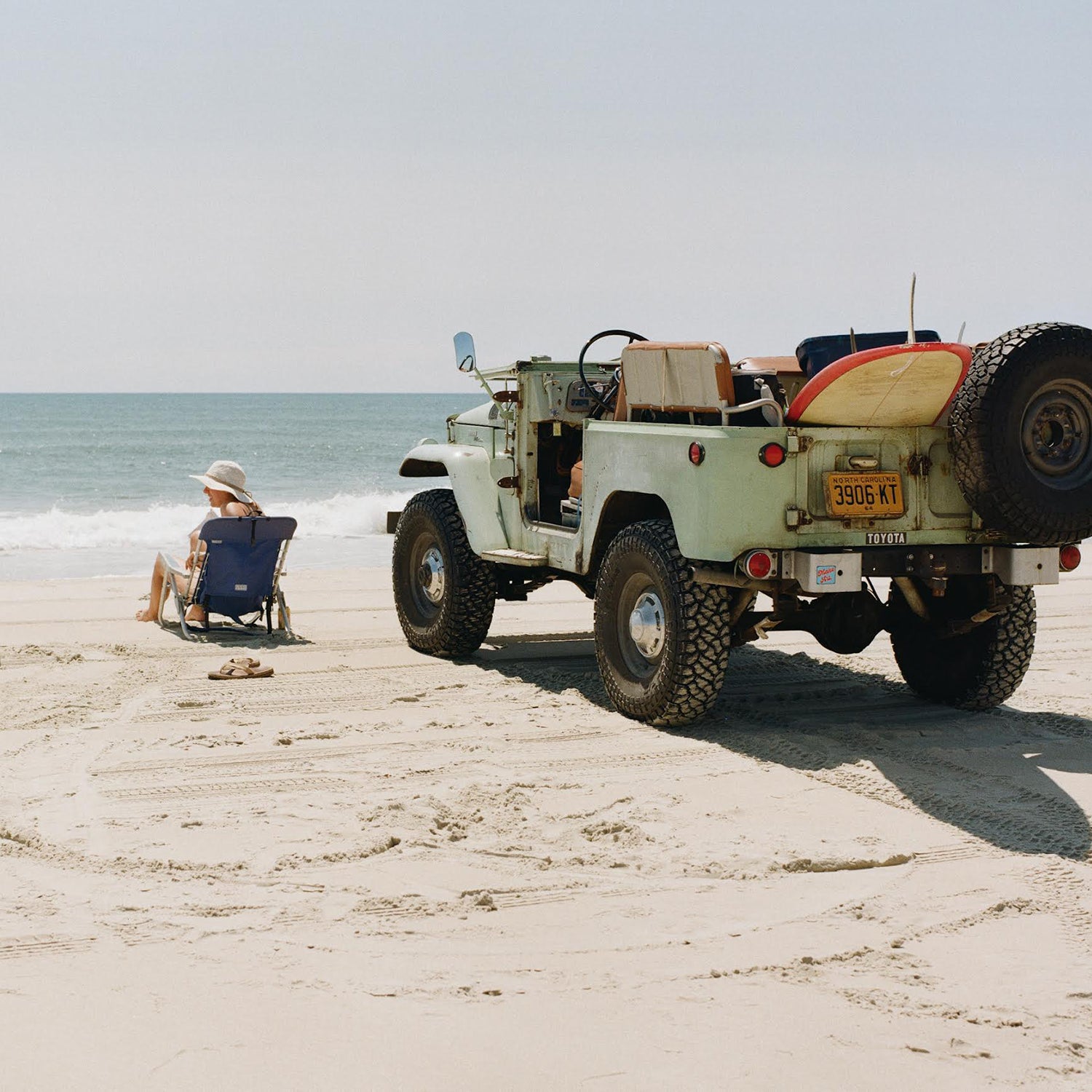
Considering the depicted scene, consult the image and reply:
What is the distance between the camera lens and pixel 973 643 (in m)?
7.15

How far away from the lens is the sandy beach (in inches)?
133

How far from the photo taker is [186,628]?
31.1 ft

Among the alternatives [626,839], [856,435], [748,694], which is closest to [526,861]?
[626,839]

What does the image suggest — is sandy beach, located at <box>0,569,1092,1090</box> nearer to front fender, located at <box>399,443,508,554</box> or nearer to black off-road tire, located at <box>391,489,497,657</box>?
black off-road tire, located at <box>391,489,497,657</box>

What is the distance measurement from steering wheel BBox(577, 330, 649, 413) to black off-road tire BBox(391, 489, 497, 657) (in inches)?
51.8

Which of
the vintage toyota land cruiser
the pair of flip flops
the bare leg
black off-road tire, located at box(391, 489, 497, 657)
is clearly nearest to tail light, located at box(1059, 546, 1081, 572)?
the vintage toyota land cruiser

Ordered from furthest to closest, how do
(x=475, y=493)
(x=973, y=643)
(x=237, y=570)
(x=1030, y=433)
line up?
(x=237, y=570)
(x=475, y=493)
(x=973, y=643)
(x=1030, y=433)

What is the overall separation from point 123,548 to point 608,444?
11.9m

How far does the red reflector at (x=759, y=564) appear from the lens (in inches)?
239

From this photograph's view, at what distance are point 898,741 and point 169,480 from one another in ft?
110

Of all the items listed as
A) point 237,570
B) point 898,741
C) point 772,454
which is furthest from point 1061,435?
point 237,570

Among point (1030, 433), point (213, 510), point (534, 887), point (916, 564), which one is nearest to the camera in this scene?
point (534, 887)

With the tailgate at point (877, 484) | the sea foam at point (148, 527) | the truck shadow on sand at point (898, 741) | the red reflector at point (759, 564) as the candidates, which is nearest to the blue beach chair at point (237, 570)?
the truck shadow on sand at point (898, 741)

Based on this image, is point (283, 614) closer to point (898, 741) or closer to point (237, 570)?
point (237, 570)
